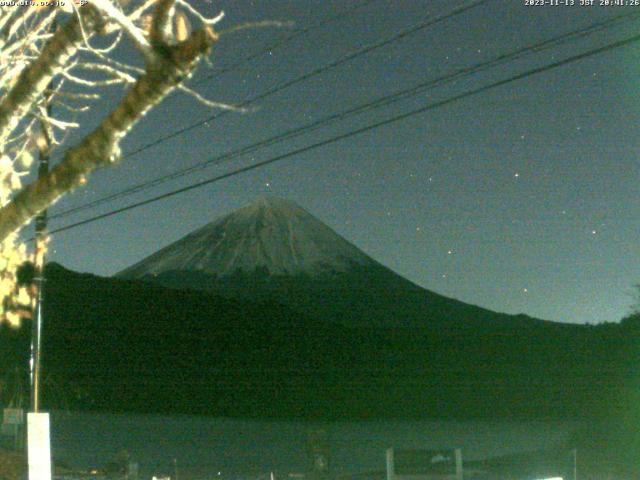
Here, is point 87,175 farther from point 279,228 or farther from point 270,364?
point 279,228

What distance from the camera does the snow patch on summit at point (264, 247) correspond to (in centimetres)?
16038

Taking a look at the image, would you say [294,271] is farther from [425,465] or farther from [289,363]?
[425,465]

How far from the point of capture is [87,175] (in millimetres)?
5793

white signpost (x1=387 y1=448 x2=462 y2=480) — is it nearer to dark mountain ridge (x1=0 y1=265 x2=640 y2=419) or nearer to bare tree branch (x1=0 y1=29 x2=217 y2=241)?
bare tree branch (x1=0 y1=29 x2=217 y2=241)

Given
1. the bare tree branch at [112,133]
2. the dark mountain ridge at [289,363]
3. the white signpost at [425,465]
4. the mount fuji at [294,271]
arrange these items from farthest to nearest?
the mount fuji at [294,271], the dark mountain ridge at [289,363], the white signpost at [425,465], the bare tree branch at [112,133]

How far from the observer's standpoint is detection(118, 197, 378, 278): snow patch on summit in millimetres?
160375

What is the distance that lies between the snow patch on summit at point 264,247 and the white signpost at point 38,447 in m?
143

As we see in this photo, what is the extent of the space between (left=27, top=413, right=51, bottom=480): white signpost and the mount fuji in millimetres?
128421

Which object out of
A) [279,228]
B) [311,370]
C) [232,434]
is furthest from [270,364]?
[279,228]

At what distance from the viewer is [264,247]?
16925cm

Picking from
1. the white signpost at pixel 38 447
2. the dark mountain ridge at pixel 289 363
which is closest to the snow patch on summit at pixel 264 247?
the dark mountain ridge at pixel 289 363

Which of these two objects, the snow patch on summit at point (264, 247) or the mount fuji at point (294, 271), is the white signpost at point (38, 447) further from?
the snow patch on summit at point (264, 247)

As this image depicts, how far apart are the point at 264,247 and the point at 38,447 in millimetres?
157367

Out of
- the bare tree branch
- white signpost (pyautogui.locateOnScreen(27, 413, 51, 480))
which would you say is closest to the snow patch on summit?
white signpost (pyautogui.locateOnScreen(27, 413, 51, 480))
